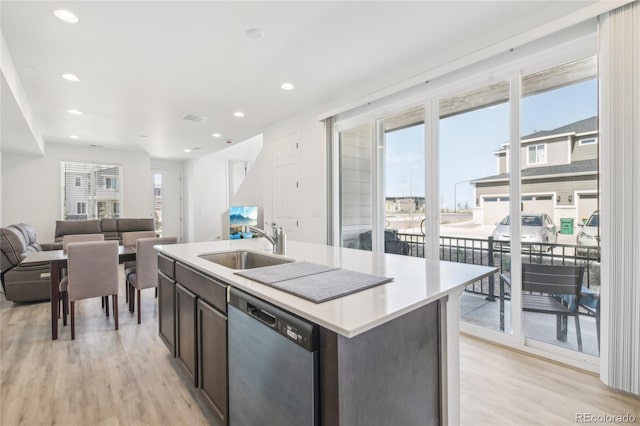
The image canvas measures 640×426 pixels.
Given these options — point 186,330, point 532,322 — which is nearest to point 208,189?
point 186,330

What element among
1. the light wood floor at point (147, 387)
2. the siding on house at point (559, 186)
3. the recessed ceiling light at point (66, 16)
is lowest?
the light wood floor at point (147, 387)

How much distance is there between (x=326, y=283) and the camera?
130 centimetres

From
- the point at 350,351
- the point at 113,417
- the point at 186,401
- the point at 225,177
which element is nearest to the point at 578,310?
the point at 350,351

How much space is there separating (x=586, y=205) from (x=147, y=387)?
3439 millimetres

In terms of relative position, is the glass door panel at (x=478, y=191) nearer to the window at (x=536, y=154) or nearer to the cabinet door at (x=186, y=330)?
the window at (x=536, y=154)

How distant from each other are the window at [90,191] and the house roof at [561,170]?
868 centimetres

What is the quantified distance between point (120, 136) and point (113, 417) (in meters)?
6.04

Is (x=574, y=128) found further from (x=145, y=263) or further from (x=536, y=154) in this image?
(x=145, y=263)

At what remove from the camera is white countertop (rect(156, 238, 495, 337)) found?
938 millimetres

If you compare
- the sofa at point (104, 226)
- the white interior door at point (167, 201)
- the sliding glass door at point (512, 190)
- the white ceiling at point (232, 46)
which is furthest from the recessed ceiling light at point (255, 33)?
the white interior door at point (167, 201)

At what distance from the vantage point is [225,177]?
32.3ft

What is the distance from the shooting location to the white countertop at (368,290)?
0.94 meters

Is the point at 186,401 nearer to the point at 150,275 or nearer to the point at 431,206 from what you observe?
the point at 150,275

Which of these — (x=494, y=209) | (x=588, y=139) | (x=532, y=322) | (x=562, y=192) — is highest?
(x=588, y=139)
